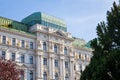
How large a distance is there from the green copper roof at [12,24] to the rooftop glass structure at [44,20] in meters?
2.81

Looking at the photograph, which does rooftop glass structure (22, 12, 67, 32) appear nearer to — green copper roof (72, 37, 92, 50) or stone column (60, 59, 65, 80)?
green copper roof (72, 37, 92, 50)

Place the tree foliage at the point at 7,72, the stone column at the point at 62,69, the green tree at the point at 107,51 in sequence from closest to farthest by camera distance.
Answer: the green tree at the point at 107,51, the tree foliage at the point at 7,72, the stone column at the point at 62,69

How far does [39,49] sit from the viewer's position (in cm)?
7206

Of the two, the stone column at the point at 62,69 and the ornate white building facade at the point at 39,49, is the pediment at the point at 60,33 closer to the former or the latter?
the ornate white building facade at the point at 39,49

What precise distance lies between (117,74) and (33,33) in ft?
140

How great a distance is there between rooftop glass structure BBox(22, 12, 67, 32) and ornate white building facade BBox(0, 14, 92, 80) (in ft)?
1.02

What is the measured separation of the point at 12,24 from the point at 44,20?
8.36 metres

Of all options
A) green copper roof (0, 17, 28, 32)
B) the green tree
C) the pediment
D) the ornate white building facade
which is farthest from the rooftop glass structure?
the green tree

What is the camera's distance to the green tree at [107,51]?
32844 mm

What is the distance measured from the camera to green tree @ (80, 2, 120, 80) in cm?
3284

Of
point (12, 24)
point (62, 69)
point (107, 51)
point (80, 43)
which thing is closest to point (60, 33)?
point (62, 69)

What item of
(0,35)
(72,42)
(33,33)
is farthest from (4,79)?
(72,42)

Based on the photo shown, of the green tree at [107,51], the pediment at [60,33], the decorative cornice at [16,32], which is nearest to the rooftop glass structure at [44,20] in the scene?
the pediment at [60,33]

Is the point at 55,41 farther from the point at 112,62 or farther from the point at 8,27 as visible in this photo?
the point at 112,62
